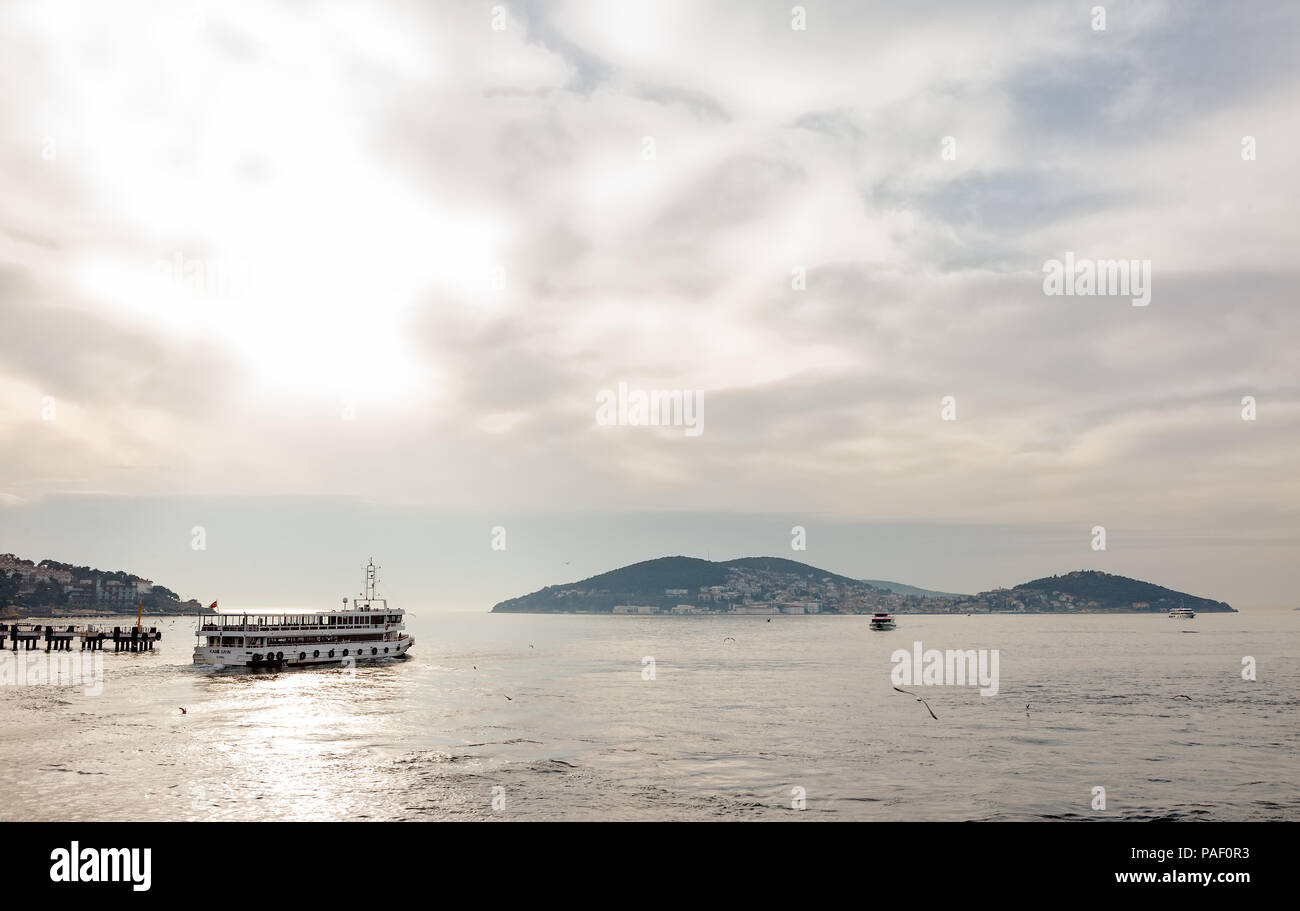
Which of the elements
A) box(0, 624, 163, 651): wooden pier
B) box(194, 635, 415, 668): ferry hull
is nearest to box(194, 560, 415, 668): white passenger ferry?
box(194, 635, 415, 668): ferry hull

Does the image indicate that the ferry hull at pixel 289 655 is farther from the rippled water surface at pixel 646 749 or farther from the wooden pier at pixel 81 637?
the wooden pier at pixel 81 637

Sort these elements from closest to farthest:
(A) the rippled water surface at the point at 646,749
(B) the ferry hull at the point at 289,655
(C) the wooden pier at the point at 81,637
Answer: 1. (A) the rippled water surface at the point at 646,749
2. (B) the ferry hull at the point at 289,655
3. (C) the wooden pier at the point at 81,637

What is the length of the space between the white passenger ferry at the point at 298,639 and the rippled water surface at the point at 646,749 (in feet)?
32.8

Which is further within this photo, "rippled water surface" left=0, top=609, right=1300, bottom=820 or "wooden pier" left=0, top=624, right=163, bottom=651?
"wooden pier" left=0, top=624, right=163, bottom=651

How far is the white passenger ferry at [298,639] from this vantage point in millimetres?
112562

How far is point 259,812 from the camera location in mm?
37031

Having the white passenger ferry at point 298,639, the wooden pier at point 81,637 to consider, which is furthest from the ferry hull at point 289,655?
the wooden pier at point 81,637

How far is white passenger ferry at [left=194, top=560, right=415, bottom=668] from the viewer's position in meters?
113

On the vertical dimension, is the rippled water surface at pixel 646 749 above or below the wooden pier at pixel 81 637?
above

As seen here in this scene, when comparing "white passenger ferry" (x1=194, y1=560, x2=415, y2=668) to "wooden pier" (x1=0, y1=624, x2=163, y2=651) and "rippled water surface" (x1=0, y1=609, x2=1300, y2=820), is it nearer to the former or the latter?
"rippled water surface" (x1=0, y1=609, x2=1300, y2=820)

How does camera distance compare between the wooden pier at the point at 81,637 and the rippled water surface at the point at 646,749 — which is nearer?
the rippled water surface at the point at 646,749

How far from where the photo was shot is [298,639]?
391 ft
